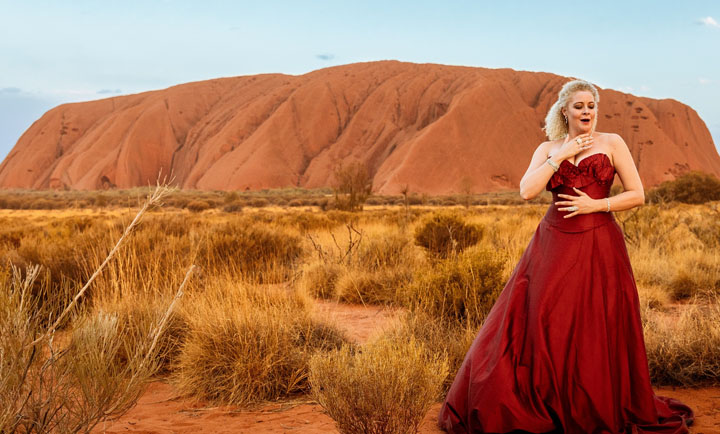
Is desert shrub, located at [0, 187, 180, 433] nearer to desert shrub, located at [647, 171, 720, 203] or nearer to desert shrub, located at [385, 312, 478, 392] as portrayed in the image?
desert shrub, located at [385, 312, 478, 392]

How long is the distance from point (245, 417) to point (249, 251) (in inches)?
208

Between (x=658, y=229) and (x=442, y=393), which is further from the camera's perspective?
(x=658, y=229)

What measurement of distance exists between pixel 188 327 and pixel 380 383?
2723mm

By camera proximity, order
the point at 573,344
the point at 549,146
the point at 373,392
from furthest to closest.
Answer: the point at 549,146, the point at 573,344, the point at 373,392

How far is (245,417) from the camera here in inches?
146

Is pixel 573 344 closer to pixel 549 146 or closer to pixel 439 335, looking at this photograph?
pixel 549 146

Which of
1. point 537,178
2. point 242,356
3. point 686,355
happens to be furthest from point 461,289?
point 537,178

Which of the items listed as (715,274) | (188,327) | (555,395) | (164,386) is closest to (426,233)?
(715,274)

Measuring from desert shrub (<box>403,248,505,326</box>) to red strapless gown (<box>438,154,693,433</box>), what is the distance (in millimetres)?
2176

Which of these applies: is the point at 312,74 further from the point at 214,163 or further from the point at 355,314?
the point at 355,314

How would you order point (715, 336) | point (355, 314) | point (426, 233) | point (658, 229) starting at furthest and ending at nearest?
1. point (658, 229)
2. point (426, 233)
3. point (355, 314)
4. point (715, 336)

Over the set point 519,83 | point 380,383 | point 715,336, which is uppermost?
point 519,83

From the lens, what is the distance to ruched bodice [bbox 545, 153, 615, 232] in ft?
9.55

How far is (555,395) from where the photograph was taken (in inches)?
113
